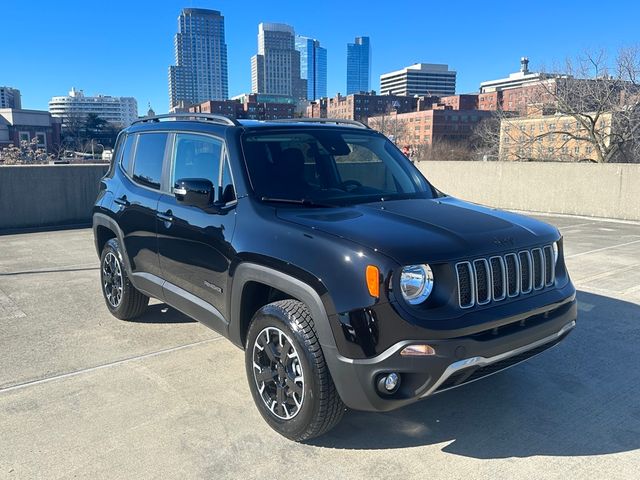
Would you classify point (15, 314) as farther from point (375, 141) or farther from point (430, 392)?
point (430, 392)

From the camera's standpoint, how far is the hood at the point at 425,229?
2.82m

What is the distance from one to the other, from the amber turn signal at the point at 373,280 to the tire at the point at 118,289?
3162 mm

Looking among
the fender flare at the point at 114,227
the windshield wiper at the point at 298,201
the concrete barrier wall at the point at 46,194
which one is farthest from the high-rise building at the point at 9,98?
the windshield wiper at the point at 298,201

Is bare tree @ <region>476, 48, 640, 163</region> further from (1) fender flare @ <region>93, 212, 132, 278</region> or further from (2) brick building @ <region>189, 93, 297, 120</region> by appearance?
(1) fender flare @ <region>93, 212, 132, 278</region>

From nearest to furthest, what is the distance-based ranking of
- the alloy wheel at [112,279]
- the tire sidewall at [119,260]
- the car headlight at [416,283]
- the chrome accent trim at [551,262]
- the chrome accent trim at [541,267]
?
the car headlight at [416,283] < the chrome accent trim at [541,267] < the chrome accent trim at [551,262] < the tire sidewall at [119,260] < the alloy wheel at [112,279]

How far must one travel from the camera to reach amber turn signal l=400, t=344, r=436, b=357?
265 centimetres

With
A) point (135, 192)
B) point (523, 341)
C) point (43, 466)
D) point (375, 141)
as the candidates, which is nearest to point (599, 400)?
point (523, 341)

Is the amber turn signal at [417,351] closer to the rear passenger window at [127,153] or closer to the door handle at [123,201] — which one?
the door handle at [123,201]

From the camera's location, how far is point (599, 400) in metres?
3.68

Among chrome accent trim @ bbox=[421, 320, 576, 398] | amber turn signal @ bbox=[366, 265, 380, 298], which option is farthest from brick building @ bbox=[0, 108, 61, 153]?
chrome accent trim @ bbox=[421, 320, 576, 398]

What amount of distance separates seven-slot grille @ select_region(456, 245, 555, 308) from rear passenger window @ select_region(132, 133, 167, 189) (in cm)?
280

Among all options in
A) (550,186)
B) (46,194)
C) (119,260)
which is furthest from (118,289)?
(550,186)

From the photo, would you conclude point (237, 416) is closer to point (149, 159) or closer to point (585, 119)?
point (149, 159)

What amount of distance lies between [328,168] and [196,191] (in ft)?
3.38
